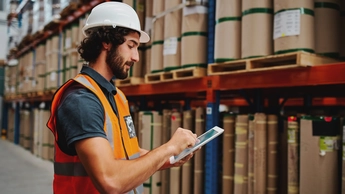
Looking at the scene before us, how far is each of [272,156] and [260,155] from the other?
0.11 metres

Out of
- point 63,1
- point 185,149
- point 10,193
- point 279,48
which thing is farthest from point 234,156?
point 63,1

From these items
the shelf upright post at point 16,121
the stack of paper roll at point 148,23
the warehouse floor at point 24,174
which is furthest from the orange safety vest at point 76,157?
the shelf upright post at point 16,121

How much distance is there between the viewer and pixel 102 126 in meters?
1.50

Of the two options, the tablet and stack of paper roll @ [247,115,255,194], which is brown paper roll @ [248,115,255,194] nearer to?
stack of paper roll @ [247,115,255,194]

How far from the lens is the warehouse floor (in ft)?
18.2

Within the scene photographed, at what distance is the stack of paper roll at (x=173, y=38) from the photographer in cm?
347

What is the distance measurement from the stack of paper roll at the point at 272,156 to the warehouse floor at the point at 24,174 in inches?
153

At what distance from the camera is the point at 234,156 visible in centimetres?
317

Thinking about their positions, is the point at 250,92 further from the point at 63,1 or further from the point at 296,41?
the point at 63,1

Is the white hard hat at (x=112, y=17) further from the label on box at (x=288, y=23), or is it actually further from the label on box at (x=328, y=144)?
the label on box at (x=328, y=144)

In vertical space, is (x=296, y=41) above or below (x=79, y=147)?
above

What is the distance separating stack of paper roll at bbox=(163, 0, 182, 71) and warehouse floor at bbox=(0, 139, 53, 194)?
329 cm

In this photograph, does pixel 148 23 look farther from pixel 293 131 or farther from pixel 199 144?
pixel 199 144

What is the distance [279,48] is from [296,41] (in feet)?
0.46
